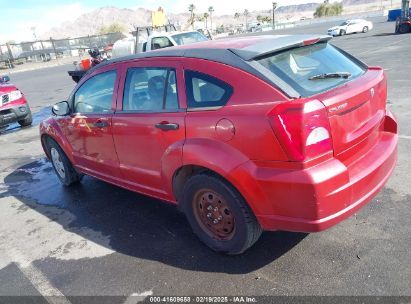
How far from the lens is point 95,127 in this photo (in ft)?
13.6

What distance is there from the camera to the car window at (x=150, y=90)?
131 inches

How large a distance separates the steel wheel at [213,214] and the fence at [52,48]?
47.6m

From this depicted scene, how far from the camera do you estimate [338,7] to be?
119 metres

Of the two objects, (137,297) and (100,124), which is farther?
(100,124)

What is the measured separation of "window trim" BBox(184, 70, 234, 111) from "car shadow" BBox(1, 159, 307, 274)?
1.28 meters

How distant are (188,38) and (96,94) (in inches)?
424

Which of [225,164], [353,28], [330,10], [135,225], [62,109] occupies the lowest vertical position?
[330,10]

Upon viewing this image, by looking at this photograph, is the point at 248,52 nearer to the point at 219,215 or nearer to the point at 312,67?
the point at 312,67

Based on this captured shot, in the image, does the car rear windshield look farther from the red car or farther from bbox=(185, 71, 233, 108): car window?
bbox=(185, 71, 233, 108): car window

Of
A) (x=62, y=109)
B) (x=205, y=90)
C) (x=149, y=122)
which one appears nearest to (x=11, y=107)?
(x=62, y=109)

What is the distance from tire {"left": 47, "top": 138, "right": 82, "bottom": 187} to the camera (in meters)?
5.14

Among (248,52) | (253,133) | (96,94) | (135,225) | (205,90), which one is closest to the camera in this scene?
(253,133)

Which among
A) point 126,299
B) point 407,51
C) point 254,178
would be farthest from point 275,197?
point 407,51

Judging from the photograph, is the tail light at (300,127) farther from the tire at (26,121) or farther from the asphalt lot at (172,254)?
the tire at (26,121)
